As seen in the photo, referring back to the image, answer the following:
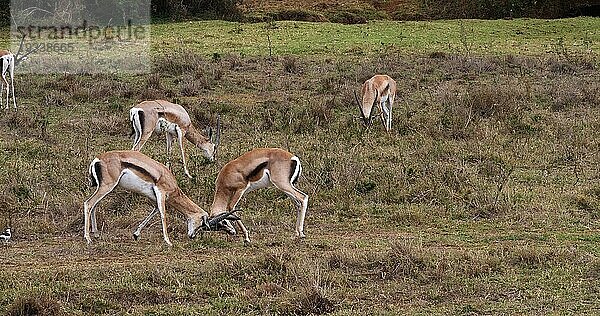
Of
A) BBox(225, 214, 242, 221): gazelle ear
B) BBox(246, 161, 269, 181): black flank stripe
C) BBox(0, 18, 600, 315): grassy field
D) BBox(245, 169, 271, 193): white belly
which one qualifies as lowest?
BBox(0, 18, 600, 315): grassy field

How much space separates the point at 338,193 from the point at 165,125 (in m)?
2.71

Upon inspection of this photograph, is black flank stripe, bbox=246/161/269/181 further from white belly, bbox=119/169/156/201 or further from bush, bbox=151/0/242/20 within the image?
bush, bbox=151/0/242/20

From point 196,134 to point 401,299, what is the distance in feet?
17.3

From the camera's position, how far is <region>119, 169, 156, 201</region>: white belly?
7.36 meters

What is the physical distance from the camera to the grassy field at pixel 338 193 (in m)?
5.95

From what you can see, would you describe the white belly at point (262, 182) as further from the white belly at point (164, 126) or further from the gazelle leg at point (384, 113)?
the gazelle leg at point (384, 113)

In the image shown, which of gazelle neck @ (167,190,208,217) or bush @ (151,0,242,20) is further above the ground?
bush @ (151,0,242,20)

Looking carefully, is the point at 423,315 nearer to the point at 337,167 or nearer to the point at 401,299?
the point at 401,299

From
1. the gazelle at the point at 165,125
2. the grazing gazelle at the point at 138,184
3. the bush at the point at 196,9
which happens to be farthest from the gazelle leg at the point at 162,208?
the bush at the point at 196,9

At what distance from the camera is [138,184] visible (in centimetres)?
741

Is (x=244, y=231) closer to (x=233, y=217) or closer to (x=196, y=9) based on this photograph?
(x=233, y=217)

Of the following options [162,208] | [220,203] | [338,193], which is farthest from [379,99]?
[162,208]

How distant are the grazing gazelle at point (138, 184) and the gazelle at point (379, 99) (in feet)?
17.7

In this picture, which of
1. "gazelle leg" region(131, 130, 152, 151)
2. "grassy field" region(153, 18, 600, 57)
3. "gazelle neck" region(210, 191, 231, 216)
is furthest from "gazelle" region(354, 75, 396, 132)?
"grassy field" region(153, 18, 600, 57)
